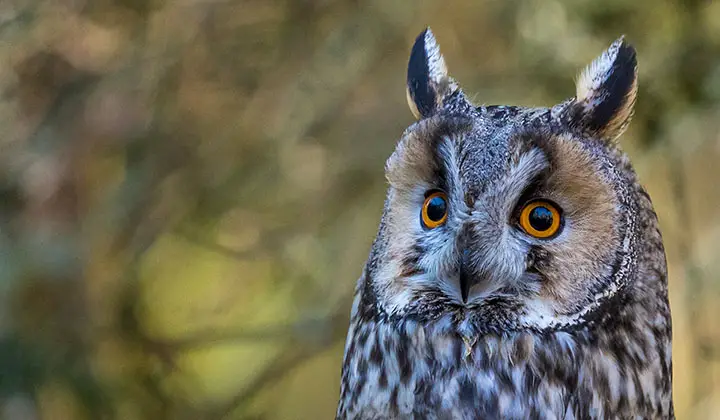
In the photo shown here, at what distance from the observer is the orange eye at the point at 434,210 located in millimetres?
1471

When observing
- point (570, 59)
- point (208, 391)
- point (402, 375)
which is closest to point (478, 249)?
point (402, 375)

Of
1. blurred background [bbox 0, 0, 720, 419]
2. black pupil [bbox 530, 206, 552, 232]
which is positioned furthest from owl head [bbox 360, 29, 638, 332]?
blurred background [bbox 0, 0, 720, 419]

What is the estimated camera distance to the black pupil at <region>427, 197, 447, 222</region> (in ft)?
4.83

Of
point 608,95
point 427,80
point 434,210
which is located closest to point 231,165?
point 427,80

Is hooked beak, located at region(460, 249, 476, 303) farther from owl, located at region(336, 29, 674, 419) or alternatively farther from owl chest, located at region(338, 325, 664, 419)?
owl chest, located at region(338, 325, 664, 419)

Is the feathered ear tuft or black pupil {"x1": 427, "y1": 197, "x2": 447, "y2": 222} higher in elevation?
the feathered ear tuft

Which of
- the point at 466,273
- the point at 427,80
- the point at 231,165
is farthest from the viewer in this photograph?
the point at 231,165

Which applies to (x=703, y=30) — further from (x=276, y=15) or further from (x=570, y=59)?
(x=276, y=15)

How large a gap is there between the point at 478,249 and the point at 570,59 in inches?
62.0

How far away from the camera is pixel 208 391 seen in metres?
3.56

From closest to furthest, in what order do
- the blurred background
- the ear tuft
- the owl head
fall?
the owl head → the ear tuft → the blurred background

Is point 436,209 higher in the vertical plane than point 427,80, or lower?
lower

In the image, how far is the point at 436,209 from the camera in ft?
4.87

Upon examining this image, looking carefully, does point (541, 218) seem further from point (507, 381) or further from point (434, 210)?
point (507, 381)
